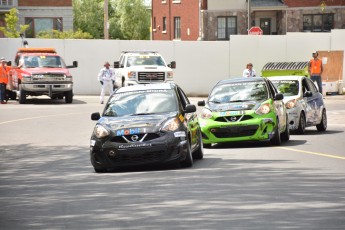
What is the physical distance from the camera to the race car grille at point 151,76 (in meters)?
42.6

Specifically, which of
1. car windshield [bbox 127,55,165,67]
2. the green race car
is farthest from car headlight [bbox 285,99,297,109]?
car windshield [bbox 127,55,165,67]

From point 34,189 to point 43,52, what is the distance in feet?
96.4

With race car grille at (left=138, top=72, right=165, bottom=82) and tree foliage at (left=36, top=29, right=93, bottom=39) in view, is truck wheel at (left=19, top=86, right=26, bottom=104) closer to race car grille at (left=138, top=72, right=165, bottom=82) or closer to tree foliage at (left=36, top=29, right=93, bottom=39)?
race car grille at (left=138, top=72, right=165, bottom=82)

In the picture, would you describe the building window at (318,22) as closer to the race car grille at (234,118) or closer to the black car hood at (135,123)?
the race car grille at (234,118)

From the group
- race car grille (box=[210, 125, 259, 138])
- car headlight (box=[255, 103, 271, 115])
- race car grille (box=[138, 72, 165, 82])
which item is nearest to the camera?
race car grille (box=[210, 125, 259, 138])

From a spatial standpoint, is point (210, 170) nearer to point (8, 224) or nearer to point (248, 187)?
point (248, 187)

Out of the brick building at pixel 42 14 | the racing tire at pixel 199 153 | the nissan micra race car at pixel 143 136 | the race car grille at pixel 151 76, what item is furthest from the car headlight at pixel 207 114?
the brick building at pixel 42 14

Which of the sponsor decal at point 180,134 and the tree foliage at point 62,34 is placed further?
the tree foliage at point 62,34

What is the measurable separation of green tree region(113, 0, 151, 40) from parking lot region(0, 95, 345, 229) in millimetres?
80205

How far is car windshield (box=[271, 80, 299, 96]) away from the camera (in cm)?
2570

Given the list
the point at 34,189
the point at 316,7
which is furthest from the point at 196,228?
the point at 316,7

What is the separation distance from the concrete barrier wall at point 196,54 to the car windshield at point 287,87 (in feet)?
77.1

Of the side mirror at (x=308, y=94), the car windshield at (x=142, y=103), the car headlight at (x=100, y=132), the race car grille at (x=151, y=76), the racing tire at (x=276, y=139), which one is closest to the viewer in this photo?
the car headlight at (x=100, y=132)

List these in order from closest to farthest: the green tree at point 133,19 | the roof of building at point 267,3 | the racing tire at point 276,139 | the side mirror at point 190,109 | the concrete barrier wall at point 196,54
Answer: the side mirror at point 190,109 → the racing tire at point 276,139 → the concrete barrier wall at point 196,54 → the roof of building at point 267,3 → the green tree at point 133,19
